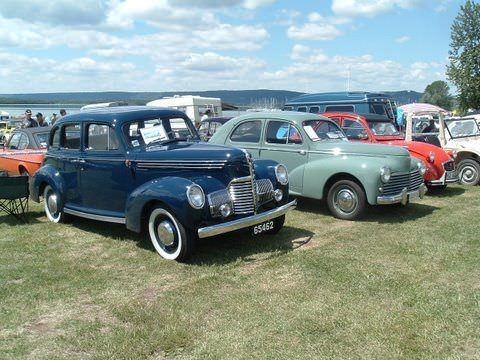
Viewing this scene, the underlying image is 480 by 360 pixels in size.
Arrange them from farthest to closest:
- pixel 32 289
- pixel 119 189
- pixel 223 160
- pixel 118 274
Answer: pixel 119 189, pixel 223 160, pixel 118 274, pixel 32 289

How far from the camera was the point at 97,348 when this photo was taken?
3852 mm

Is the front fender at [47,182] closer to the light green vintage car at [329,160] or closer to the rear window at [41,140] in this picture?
the light green vintage car at [329,160]

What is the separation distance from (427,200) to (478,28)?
3377 cm

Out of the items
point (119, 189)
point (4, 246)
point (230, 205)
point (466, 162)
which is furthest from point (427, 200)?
point (4, 246)

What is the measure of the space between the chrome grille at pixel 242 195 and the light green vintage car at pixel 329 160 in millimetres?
2235

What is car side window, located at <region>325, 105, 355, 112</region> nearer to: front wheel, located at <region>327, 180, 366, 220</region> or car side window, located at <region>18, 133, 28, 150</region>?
front wheel, located at <region>327, 180, 366, 220</region>

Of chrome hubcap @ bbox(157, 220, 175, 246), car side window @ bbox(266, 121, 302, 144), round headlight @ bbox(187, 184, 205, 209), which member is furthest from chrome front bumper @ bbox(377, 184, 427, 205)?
chrome hubcap @ bbox(157, 220, 175, 246)

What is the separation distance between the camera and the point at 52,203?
801cm

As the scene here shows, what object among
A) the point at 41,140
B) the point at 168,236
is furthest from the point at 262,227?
the point at 41,140

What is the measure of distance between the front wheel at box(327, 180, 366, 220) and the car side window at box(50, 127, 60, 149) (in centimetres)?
447

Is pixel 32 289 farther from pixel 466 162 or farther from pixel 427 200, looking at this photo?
pixel 466 162

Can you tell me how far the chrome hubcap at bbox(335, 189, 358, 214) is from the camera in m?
7.86

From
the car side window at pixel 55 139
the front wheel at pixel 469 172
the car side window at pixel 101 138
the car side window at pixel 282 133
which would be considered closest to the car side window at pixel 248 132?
the car side window at pixel 282 133

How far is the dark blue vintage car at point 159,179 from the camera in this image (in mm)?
5730
